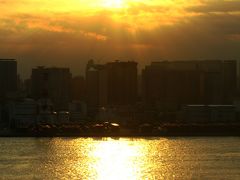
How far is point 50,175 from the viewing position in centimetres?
4656

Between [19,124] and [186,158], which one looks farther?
[19,124]

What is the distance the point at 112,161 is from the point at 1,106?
67245 mm

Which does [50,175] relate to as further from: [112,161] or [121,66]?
[121,66]

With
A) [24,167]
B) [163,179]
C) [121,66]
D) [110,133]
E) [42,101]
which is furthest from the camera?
[121,66]

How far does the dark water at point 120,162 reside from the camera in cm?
4672

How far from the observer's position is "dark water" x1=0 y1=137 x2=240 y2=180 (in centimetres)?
4672

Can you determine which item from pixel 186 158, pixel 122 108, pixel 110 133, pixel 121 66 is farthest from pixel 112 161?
pixel 121 66

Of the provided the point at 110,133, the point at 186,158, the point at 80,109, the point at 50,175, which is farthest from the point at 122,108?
the point at 50,175

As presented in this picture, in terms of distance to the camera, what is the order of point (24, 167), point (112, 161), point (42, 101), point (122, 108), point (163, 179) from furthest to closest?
point (122, 108)
point (42, 101)
point (112, 161)
point (24, 167)
point (163, 179)

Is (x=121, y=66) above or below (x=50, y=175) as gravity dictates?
above

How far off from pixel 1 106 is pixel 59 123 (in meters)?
13.2

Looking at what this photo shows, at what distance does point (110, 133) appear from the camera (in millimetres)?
A: 95812

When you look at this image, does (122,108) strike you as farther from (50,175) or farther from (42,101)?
(50,175)

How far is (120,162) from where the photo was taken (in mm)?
55438
